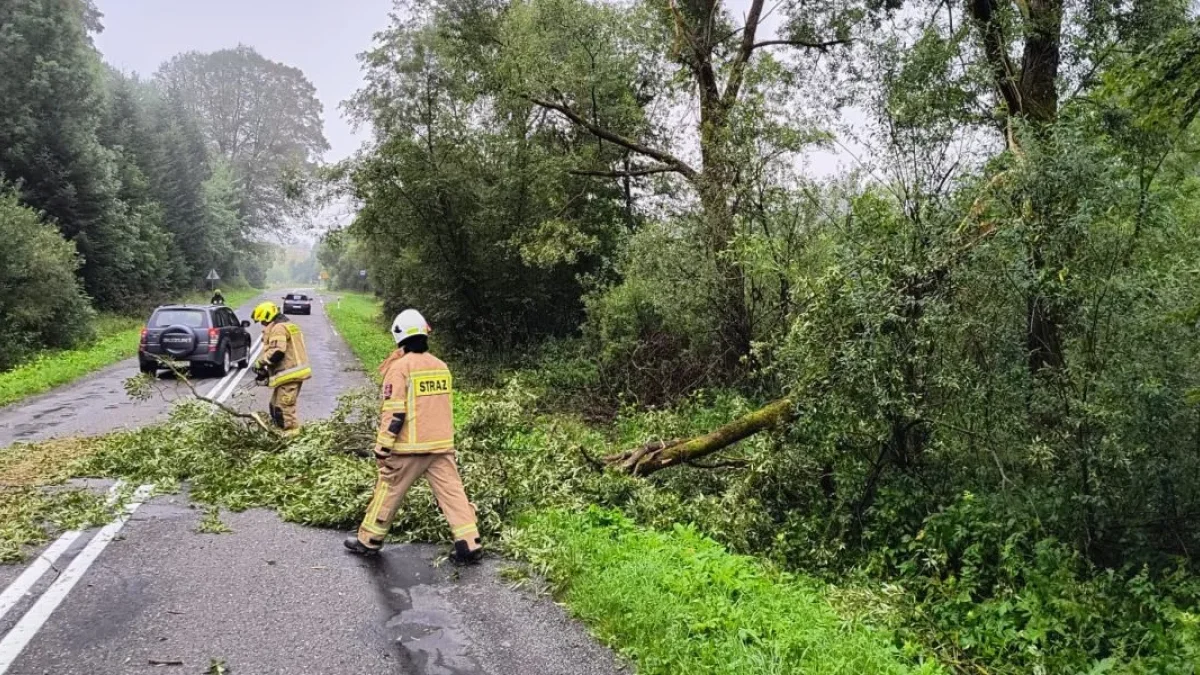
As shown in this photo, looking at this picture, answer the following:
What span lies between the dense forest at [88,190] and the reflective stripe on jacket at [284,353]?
1196cm

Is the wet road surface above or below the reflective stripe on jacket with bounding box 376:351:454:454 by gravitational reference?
below

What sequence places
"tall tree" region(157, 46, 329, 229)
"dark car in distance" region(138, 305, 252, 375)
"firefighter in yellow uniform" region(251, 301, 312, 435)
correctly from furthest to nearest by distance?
"tall tree" region(157, 46, 329, 229) < "dark car in distance" region(138, 305, 252, 375) < "firefighter in yellow uniform" region(251, 301, 312, 435)

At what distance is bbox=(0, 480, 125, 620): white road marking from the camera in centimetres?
477

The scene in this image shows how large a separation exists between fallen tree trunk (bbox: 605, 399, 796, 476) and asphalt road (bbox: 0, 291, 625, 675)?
9.58ft

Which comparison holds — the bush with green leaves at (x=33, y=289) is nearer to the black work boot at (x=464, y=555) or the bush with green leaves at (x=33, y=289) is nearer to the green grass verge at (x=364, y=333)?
the green grass verge at (x=364, y=333)

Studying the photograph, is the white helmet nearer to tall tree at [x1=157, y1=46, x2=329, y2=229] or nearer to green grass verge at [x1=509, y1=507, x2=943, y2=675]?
green grass verge at [x1=509, y1=507, x2=943, y2=675]

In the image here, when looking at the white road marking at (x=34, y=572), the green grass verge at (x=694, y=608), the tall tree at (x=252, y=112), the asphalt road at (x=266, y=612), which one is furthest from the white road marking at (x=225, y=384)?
the tall tree at (x=252, y=112)

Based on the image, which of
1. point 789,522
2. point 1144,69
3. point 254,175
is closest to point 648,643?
point 789,522

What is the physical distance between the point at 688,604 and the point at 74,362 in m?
19.4

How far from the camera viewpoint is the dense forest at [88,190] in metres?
20.0

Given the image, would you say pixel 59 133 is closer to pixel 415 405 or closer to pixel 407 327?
pixel 407 327

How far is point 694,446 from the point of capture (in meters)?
9.01

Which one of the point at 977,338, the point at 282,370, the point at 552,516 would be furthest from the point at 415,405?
the point at 977,338

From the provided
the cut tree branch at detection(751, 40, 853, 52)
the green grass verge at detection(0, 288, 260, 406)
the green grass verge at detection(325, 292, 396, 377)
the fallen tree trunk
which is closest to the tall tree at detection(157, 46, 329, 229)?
the green grass verge at detection(325, 292, 396, 377)
